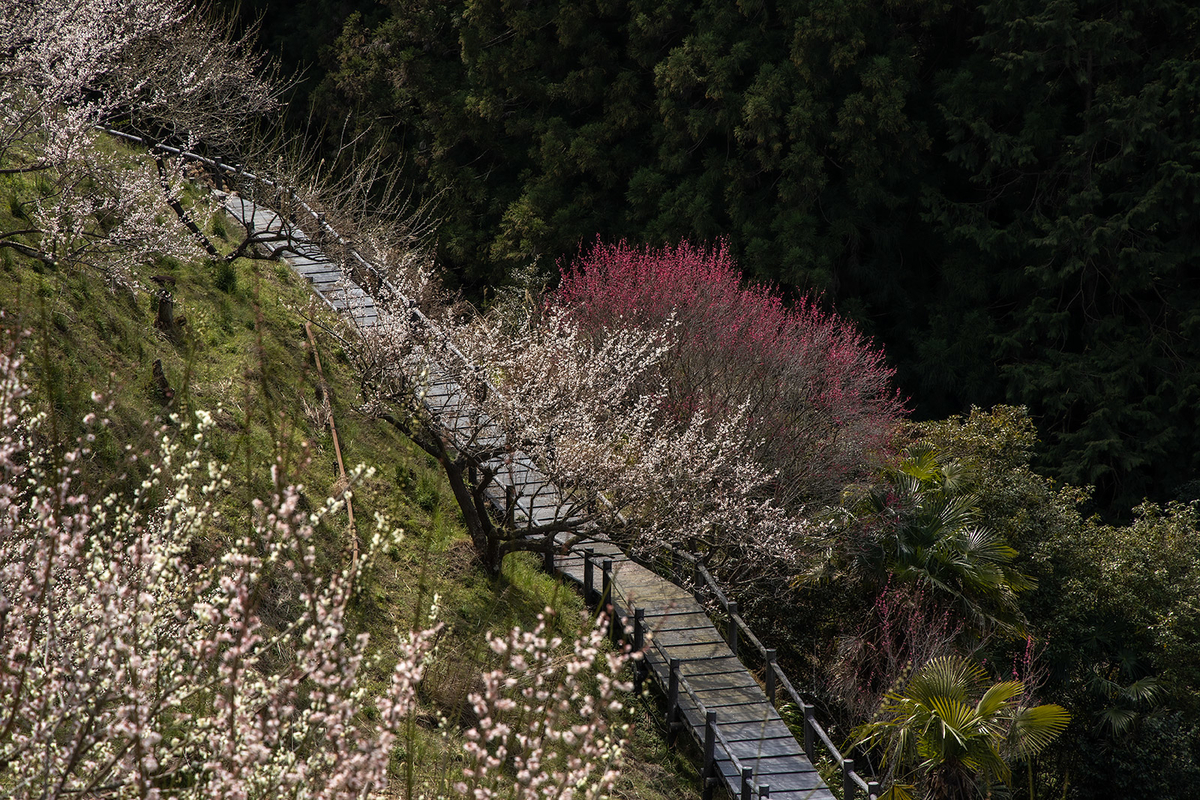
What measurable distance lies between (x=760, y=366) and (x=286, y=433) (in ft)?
22.5

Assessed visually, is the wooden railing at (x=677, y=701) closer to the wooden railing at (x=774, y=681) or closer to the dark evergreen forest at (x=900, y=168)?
the wooden railing at (x=774, y=681)

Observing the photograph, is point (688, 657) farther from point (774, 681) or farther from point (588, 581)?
point (588, 581)

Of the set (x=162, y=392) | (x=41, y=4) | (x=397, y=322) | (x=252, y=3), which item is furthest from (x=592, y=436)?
(x=252, y=3)

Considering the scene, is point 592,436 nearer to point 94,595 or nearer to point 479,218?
point 94,595

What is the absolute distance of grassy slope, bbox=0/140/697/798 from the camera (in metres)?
9.42

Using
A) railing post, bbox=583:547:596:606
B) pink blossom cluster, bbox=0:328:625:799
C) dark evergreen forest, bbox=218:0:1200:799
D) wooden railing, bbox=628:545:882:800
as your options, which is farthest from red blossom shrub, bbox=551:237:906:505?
pink blossom cluster, bbox=0:328:625:799

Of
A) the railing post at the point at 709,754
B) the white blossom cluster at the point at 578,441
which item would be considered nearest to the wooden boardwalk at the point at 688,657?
the railing post at the point at 709,754

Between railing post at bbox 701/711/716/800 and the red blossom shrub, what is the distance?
4.16 m

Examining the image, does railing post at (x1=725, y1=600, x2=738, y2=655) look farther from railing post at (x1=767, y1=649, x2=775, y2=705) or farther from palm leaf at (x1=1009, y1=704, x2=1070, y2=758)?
palm leaf at (x1=1009, y1=704, x2=1070, y2=758)

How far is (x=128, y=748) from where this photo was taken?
13.1 ft

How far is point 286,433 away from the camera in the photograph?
11.4 m

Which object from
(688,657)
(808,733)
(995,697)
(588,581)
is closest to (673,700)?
(688,657)

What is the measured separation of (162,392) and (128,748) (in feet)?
24.4

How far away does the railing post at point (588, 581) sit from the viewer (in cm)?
1227
